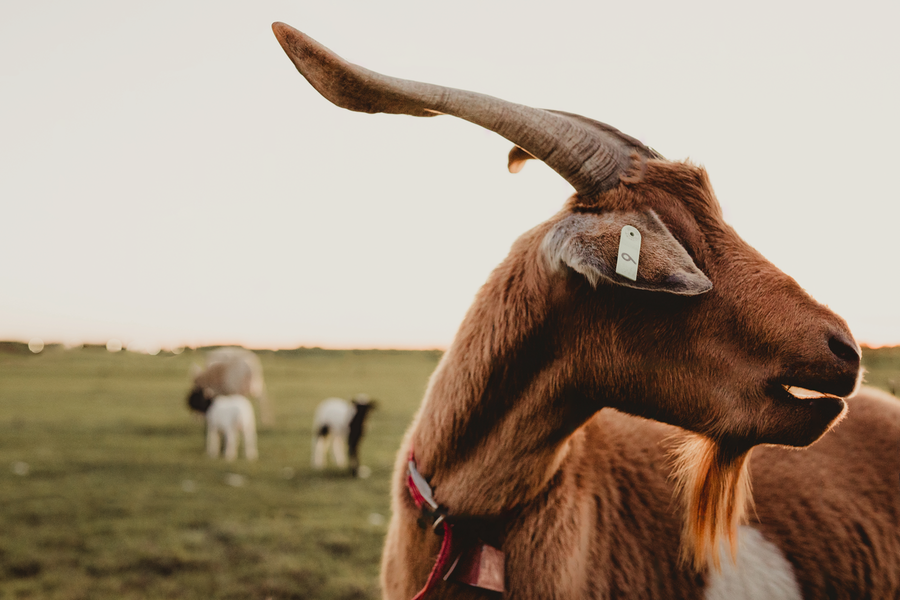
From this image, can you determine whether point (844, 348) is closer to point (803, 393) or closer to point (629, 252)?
point (803, 393)

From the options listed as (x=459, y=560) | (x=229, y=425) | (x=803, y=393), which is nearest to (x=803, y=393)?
(x=803, y=393)

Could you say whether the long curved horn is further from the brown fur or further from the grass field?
the grass field

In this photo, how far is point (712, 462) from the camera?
2152mm

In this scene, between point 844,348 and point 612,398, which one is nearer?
point 844,348

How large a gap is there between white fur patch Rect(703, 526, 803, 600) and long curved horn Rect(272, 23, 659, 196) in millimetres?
1650

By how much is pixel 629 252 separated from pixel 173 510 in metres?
8.26

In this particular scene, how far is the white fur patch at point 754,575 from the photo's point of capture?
8.04ft

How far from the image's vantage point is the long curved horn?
1723mm

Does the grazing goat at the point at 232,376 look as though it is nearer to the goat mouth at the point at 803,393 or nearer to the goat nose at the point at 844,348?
the goat mouth at the point at 803,393

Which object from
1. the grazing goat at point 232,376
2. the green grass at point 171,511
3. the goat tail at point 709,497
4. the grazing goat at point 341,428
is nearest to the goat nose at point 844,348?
the goat tail at point 709,497

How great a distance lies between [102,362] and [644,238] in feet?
146

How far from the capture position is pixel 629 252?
1.78m

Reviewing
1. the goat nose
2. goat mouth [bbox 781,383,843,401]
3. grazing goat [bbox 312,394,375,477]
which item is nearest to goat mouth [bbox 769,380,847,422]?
goat mouth [bbox 781,383,843,401]

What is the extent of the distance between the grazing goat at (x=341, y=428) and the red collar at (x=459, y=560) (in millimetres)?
9428
